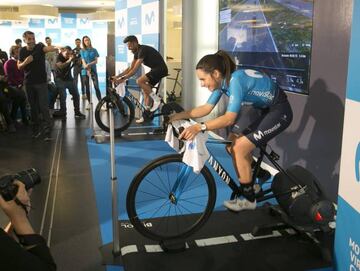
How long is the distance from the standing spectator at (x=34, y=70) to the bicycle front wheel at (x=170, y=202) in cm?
272

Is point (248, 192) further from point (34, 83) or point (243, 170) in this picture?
point (34, 83)

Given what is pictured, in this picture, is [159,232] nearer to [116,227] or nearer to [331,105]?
[116,227]

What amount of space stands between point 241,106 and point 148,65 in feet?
11.8

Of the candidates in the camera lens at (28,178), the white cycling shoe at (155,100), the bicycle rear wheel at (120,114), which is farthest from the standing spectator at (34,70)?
the camera lens at (28,178)

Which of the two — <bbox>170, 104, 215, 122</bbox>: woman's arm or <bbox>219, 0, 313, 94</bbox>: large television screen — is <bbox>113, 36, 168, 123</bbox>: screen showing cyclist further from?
<bbox>170, 104, 215, 122</bbox>: woman's arm

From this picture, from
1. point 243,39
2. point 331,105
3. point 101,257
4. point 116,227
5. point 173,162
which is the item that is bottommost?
point 101,257

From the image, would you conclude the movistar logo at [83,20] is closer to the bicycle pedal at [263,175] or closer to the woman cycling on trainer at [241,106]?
the woman cycling on trainer at [241,106]

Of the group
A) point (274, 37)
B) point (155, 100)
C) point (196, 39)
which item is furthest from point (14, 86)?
point (274, 37)

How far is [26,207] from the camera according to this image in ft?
4.94

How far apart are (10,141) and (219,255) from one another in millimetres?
4864

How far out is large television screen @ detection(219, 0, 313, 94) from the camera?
382 cm

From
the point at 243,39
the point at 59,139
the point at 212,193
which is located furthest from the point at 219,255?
the point at 59,139

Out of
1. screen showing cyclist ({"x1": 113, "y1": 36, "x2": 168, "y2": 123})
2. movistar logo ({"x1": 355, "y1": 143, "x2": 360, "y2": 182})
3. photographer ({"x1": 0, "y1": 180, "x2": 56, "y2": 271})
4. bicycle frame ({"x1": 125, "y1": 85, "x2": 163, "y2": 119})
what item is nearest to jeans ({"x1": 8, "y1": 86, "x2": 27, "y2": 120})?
bicycle frame ({"x1": 125, "y1": 85, "x2": 163, "y2": 119})

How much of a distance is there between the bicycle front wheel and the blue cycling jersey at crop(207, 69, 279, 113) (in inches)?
20.3
